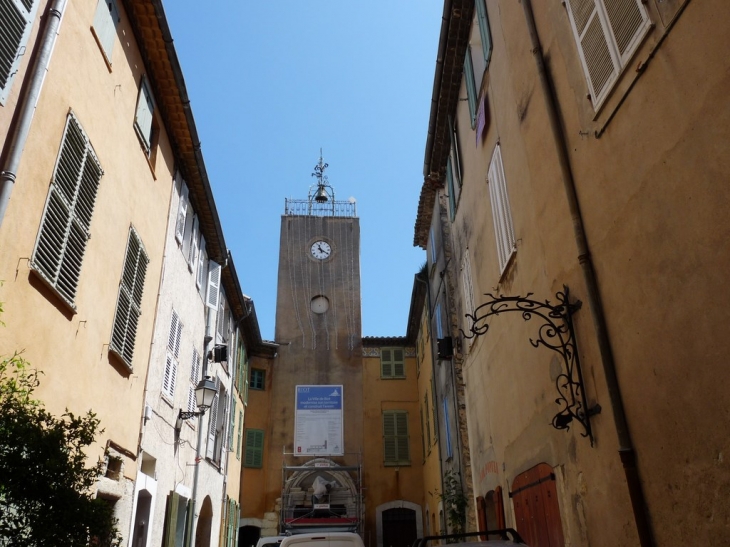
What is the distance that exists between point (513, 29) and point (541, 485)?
529 centimetres

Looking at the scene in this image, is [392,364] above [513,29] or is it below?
above

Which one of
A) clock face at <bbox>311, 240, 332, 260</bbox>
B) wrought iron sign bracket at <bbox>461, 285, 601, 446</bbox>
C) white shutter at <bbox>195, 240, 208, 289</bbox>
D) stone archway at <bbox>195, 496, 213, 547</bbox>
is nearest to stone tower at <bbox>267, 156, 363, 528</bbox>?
clock face at <bbox>311, 240, 332, 260</bbox>

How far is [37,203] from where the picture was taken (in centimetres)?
607

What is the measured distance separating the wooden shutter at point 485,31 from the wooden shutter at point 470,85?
2.77 feet

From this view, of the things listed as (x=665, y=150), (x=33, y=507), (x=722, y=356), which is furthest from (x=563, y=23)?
(x=33, y=507)

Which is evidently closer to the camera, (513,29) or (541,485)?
(541,485)

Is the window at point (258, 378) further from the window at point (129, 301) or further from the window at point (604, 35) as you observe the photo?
the window at point (604, 35)

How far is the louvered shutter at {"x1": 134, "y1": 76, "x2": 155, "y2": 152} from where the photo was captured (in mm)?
9695

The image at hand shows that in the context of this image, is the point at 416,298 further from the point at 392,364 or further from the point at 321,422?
the point at 321,422

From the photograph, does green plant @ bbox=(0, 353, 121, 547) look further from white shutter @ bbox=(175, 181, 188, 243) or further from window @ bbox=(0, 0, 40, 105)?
white shutter @ bbox=(175, 181, 188, 243)

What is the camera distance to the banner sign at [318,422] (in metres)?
23.3

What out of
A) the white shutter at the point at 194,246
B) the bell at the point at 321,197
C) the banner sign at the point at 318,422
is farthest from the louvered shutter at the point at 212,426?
the bell at the point at 321,197

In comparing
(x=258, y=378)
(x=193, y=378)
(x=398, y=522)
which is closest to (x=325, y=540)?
(x=193, y=378)

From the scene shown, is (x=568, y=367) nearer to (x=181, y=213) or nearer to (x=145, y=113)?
(x=145, y=113)
